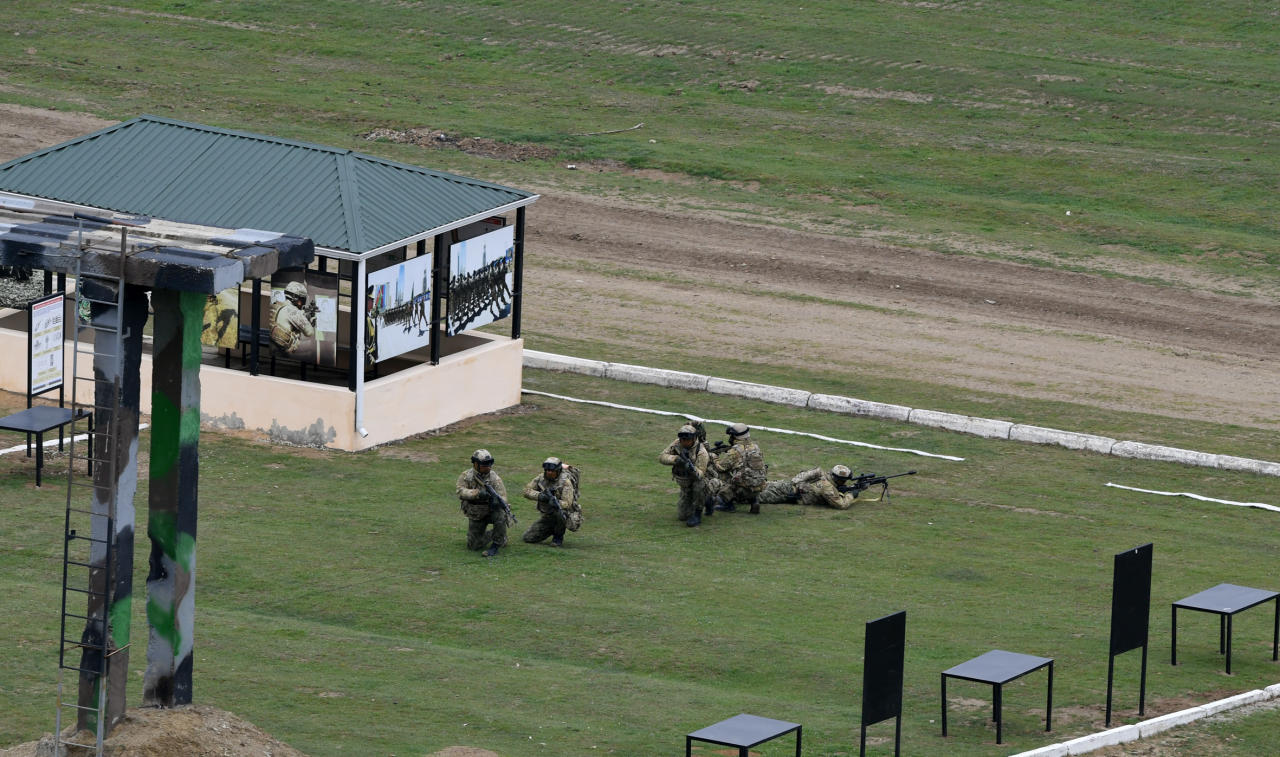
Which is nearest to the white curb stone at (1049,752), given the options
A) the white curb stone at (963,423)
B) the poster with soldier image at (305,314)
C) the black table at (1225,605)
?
the black table at (1225,605)

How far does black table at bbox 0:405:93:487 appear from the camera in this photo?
23438 millimetres

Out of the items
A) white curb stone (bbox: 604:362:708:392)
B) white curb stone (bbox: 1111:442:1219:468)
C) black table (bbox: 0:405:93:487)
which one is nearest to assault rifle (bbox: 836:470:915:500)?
white curb stone (bbox: 1111:442:1219:468)

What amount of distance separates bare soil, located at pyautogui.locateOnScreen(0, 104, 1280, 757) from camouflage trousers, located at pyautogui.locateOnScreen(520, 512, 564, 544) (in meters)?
9.28

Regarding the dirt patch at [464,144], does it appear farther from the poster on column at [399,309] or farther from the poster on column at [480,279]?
the poster on column at [399,309]

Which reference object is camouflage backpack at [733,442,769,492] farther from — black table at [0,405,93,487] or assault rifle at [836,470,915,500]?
black table at [0,405,93,487]

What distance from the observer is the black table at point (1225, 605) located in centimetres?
1898

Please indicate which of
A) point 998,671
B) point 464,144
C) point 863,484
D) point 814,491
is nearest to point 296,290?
point 814,491

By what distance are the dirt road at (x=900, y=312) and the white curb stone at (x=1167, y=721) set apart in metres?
12.5

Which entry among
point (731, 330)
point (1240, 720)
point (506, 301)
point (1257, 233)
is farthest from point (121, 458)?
point (1257, 233)

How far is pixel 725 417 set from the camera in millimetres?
28562

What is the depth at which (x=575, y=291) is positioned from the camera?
34719 millimetres

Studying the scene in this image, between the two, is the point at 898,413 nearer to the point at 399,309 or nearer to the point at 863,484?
the point at 863,484

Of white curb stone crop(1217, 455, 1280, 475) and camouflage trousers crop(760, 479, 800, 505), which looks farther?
white curb stone crop(1217, 455, 1280, 475)

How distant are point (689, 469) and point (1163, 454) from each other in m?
7.40
